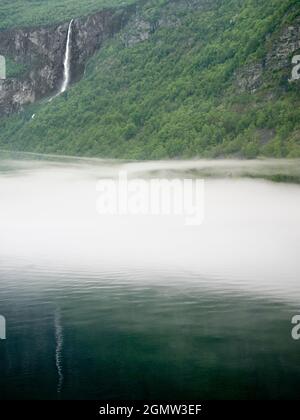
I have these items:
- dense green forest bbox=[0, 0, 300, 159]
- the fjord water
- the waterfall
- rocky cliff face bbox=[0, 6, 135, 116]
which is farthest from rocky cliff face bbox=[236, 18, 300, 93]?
the waterfall

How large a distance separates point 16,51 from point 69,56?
1196 cm

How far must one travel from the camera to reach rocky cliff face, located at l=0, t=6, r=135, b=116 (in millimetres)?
109875

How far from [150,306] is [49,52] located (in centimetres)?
8554

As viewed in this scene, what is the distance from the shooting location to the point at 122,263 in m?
45.7

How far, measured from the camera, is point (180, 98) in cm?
8844

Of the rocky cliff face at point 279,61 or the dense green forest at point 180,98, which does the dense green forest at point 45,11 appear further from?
the rocky cliff face at point 279,61

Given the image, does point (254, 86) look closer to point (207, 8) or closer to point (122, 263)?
point (207, 8)

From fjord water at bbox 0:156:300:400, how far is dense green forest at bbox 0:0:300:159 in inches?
242

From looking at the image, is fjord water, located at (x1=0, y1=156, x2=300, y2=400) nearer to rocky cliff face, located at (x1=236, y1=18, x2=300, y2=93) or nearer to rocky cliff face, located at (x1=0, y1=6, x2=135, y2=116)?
rocky cliff face, located at (x1=236, y1=18, x2=300, y2=93)

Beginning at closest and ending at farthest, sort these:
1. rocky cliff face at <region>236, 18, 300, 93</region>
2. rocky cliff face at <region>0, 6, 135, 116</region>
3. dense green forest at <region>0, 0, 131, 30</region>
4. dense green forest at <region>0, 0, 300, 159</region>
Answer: rocky cliff face at <region>236, 18, 300, 93</region>
dense green forest at <region>0, 0, 300, 159</region>
rocky cliff face at <region>0, 6, 135, 116</region>
dense green forest at <region>0, 0, 131, 30</region>

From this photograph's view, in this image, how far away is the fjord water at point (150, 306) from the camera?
22.5 m

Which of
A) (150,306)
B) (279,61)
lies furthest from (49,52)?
(150,306)

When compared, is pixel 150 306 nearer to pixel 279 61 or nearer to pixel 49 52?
pixel 279 61

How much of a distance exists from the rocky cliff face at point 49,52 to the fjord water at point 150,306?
44.4 metres
